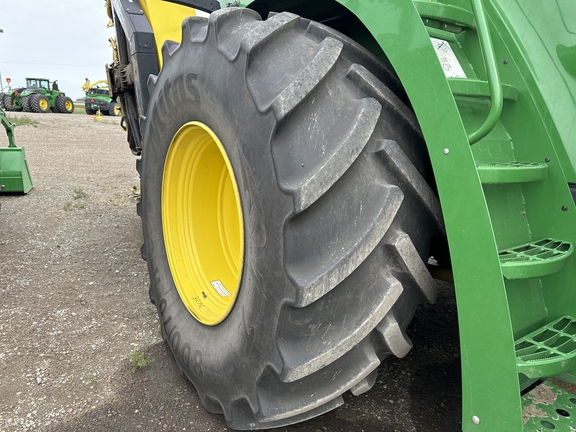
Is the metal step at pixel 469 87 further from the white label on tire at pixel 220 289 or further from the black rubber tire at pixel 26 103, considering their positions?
the black rubber tire at pixel 26 103

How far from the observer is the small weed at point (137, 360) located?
76.9 inches

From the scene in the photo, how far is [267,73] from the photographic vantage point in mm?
1184

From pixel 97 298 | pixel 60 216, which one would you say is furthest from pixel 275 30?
pixel 60 216

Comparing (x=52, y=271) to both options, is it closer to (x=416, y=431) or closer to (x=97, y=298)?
(x=97, y=298)

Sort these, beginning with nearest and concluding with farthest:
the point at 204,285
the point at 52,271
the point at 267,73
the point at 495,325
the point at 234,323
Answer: the point at 495,325, the point at 267,73, the point at 234,323, the point at 204,285, the point at 52,271

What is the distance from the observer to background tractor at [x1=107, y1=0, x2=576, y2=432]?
0.98 metres

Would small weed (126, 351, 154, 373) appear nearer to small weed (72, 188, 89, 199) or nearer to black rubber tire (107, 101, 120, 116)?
small weed (72, 188, 89, 199)

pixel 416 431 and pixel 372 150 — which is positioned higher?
pixel 372 150

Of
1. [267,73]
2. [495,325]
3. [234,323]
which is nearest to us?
[495,325]

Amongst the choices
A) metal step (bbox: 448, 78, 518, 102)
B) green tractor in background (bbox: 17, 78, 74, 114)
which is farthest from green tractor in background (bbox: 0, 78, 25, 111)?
metal step (bbox: 448, 78, 518, 102)

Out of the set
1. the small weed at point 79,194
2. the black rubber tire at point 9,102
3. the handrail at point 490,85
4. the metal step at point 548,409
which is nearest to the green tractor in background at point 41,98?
the black rubber tire at point 9,102

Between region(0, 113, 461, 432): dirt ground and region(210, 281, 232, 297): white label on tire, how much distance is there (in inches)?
16.3

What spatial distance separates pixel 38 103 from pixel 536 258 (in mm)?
25978

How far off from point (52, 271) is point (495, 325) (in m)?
2.92
